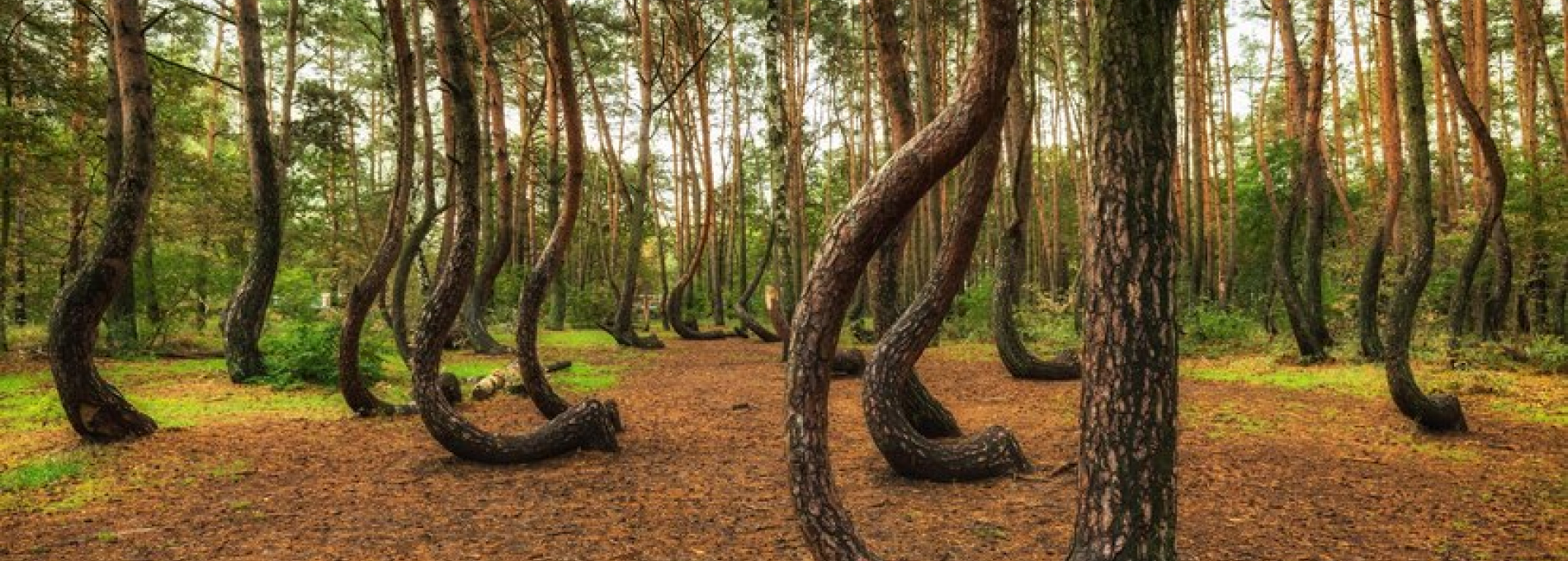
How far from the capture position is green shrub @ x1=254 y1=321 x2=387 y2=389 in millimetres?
9461

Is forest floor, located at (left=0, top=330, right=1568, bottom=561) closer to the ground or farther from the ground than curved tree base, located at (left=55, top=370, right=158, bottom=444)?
closer to the ground

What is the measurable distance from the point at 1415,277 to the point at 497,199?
11454mm

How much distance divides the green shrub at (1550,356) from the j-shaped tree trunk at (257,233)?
657 inches

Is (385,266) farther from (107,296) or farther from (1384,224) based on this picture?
(1384,224)


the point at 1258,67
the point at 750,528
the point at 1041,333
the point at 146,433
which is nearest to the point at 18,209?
the point at 146,433

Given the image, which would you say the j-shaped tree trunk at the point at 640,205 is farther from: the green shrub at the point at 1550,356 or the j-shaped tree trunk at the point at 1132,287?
the green shrub at the point at 1550,356

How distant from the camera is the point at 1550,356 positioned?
10.0 meters

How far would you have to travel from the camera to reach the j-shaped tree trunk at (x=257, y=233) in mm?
9484

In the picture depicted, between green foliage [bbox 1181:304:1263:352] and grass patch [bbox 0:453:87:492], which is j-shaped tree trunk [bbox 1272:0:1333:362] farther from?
grass patch [bbox 0:453:87:492]

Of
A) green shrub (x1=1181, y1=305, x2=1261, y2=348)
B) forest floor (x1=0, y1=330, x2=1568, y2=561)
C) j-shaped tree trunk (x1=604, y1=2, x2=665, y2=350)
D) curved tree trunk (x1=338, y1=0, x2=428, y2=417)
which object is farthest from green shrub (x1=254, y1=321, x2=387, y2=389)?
green shrub (x1=1181, y1=305, x2=1261, y2=348)

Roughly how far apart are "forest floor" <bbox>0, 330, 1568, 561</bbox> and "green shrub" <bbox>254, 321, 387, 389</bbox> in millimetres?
610

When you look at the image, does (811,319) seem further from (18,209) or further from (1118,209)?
(18,209)

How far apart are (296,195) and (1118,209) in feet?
69.2

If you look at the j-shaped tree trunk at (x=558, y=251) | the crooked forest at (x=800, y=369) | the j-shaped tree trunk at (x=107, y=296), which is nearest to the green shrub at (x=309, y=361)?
the crooked forest at (x=800, y=369)
